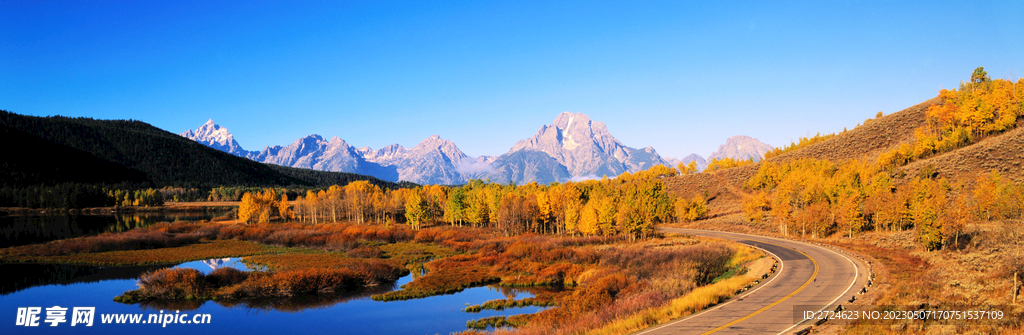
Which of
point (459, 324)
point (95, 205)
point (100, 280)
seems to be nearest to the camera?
point (459, 324)

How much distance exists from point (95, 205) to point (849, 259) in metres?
255

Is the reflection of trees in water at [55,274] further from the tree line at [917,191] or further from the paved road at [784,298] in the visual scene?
the tree line at [917,191]

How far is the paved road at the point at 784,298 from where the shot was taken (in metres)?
21.8

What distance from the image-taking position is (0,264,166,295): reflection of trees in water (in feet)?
153

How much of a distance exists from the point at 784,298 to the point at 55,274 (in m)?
73.6

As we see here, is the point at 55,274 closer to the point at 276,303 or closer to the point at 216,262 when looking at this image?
the point at 216,262

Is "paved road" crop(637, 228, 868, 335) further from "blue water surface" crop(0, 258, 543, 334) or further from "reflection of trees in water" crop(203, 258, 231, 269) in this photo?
"reflection of trees in water" crop(203, 258, 231, 269)

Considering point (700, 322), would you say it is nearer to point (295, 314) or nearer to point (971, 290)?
point (971, 290)

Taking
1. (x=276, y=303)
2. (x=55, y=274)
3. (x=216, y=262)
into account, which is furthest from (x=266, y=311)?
(x=55, y=274)

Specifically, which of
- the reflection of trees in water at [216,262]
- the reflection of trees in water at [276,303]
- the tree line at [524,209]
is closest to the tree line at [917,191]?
the tree line at [524,209]

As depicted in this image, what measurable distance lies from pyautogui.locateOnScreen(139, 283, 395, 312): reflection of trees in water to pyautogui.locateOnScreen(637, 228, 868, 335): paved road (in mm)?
29445

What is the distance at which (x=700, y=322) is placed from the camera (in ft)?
75.5

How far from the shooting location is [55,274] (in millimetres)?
51844

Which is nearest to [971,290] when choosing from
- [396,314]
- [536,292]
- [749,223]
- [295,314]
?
[536,292]
